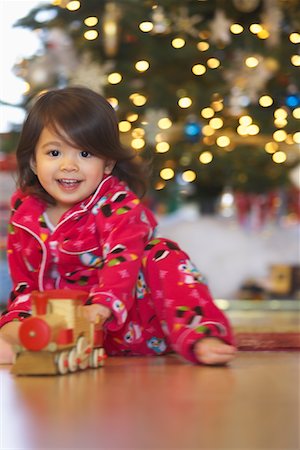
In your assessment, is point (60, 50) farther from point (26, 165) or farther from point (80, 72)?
point (26, 165)

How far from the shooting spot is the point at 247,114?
10.0ft

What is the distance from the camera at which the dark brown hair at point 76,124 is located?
141cm

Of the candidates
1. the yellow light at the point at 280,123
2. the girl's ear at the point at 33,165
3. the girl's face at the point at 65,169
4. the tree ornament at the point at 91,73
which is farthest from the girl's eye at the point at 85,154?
the yellow light at the point at 280,123

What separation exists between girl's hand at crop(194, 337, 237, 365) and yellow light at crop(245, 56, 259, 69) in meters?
1.84

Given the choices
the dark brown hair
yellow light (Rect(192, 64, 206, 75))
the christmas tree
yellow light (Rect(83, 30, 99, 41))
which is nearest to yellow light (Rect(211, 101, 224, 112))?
the christmas tree

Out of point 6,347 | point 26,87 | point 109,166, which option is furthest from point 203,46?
point 6,347

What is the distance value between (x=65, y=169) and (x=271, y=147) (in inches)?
69.7

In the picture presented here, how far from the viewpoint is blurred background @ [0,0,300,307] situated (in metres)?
2.91

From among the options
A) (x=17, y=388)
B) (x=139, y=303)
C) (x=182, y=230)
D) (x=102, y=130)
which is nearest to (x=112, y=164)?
(x=102, y=130)

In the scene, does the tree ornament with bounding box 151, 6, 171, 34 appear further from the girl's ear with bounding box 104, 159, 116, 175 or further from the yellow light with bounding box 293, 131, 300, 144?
the girl's ear with bounding box 104, 159, 116, 175

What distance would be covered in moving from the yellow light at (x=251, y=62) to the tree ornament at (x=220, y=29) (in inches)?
3.6

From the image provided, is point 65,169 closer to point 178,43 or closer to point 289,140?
point 178,43

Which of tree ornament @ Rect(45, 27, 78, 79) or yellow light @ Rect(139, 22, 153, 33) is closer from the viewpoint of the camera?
yellow light @ Rect(139, 22, 153, 33)

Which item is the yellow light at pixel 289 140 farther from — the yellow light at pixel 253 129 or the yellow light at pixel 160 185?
the yellow light at pixel 160 185
